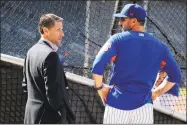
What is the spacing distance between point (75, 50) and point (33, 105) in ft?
11.5

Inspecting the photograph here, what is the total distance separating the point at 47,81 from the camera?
9.10 ft

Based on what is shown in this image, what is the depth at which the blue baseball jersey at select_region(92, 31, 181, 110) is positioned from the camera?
2980 millimetres

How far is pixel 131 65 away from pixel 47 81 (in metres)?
0.59

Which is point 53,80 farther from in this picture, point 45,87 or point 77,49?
point 77,49

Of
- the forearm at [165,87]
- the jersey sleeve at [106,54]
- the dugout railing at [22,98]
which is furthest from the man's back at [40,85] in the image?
the dugout railing at [22,98]

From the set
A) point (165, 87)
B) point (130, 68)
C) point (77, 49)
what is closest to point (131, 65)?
point (130, 68)

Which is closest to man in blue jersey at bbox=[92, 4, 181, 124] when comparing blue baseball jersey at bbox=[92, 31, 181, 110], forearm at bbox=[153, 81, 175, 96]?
blue baseball jersey at bbox=[92, 31, 181, 110]

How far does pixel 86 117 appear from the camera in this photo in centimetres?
445

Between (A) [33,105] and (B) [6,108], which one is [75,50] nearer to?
(B) [6,108]

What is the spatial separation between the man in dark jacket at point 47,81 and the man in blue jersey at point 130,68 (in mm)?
295

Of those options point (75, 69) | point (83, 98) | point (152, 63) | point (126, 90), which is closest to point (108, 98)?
point (126, 90)

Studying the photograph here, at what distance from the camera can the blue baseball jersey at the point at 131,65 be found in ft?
9.78

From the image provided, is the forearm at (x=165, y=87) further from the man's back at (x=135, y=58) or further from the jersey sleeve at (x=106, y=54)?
the jersey sleeve at (x=106, y=54)

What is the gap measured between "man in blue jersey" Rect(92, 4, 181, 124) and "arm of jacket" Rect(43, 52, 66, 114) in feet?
1.04
